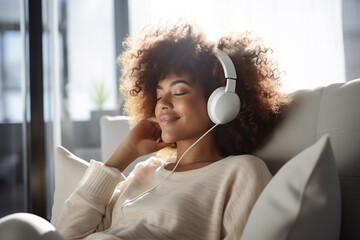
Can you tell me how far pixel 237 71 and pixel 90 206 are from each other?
615 millimetres

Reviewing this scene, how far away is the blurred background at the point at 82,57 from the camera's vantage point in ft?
7.90

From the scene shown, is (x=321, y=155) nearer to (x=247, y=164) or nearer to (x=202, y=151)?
(x=247, y=164)

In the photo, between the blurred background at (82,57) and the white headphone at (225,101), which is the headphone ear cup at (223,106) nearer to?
the white headphone at (225,101)

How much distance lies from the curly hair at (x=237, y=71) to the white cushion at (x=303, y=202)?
421 mm

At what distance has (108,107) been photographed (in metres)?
2.79

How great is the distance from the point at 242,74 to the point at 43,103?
1923 mm

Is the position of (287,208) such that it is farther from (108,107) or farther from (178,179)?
(108,107)

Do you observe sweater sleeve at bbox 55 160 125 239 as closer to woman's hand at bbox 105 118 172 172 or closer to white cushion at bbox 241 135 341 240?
woman's hand at bbox 105 118 172 172

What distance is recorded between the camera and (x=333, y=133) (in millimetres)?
917

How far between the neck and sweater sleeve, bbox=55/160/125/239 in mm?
241

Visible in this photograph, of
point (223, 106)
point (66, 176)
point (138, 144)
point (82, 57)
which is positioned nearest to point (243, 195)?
point (223, 106)

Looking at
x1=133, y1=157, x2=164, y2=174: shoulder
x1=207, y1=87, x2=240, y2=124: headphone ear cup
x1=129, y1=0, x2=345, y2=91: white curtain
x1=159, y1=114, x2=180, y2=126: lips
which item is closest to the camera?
x1=207, y1=87, x2=240, y2=124: headphone ear cup

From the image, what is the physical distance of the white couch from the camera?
614 mm

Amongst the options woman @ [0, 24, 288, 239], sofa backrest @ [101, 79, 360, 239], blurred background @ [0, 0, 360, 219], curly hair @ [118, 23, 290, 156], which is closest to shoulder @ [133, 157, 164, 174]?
woman @ [0, 24, 288, 239]
